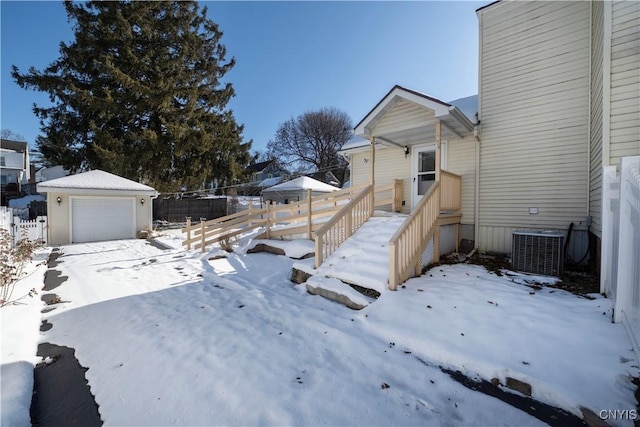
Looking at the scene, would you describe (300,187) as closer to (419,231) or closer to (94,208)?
(94,208)

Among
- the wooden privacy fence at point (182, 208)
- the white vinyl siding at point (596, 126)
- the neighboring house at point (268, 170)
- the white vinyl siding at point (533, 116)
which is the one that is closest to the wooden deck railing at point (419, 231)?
the white vinyl siding at point (533, 116)

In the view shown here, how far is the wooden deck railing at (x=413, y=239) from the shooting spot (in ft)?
14.4

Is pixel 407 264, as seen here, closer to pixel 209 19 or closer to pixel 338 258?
pixel 338 258

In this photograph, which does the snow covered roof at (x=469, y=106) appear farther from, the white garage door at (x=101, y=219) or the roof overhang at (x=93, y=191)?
the white garage door at (x=101, y=219)

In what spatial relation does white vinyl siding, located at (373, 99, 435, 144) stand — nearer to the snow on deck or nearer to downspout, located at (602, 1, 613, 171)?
the snow on deck

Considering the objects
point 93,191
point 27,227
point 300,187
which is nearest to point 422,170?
point 300,187

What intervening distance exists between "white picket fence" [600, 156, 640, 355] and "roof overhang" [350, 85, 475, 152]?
284 cm

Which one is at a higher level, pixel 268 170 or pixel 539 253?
pixel 268 170

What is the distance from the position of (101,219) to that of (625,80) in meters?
16.2

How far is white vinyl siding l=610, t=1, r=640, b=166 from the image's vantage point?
3.81m

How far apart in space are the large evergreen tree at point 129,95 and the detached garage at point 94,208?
455cm

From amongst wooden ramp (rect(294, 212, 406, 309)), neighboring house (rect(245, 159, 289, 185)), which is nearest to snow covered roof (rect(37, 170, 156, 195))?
wooden ramp (rect(294, 212, 406, 309))

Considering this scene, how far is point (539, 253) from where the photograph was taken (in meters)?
5.30

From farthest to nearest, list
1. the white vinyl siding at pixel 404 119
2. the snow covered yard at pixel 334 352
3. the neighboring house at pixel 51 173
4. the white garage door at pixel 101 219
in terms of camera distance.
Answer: the neighboring house at pixel 51 173 < the white garage door at pixel 101 219 < the white vinyl siding at pixel 404 119 < the snow covered yard at pixel 334 352
